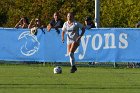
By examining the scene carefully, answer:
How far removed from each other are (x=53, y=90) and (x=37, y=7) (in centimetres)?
3576

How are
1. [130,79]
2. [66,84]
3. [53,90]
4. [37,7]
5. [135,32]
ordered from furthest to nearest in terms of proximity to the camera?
1. [37,7]
2. [135,32]
3. [130,79]
4. [66,84]
5. [53,90]

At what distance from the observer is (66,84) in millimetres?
15781

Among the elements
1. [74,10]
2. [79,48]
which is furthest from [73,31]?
[74,10]

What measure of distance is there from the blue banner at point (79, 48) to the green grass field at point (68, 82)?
4.08 meters

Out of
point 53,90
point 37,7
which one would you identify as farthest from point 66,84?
point 37,7

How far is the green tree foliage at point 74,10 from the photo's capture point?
4600cm

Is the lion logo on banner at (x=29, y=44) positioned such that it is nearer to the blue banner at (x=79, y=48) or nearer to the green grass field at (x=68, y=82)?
the blue banner at (x=79, y=48)

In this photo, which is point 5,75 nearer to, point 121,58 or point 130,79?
point 130,79

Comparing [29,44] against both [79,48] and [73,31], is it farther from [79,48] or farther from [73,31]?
Answer: [73,31]

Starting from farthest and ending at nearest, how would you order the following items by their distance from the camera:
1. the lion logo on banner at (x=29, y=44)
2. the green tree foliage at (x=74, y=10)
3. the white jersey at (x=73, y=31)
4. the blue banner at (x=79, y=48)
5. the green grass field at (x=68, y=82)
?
1. the green tree foliage at (x=74, y=10)
2. the lion logo on banner at (x=29, y=44)
3. the blue banner at (x=79, y=48)
4. the white jersey at (x=73, y=31)
5. the green grass field at (x=68, y=82)

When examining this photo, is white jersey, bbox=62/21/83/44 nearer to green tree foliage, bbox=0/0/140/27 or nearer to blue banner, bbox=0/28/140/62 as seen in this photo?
blue banner, bbox=0/28/140/62

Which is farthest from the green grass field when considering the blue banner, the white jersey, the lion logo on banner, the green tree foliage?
the green tree foliage

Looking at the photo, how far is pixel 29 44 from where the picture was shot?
975 inches

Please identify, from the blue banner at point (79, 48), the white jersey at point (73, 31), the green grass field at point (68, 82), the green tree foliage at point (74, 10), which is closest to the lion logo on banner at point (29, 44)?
the blue banner at point (79, 48)
